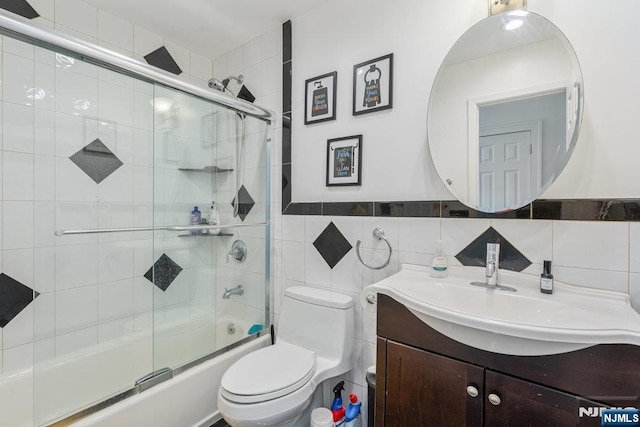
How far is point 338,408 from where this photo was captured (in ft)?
4.76

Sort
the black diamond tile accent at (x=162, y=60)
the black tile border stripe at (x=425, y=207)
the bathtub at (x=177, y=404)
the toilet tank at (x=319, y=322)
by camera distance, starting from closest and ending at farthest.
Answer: the black tile border stripe at (x=425, y=207), the bathtub at (x=177, y=404), the toilet tank at (x=319, y=322), the black diamond tile accent at (x=162, y=60)

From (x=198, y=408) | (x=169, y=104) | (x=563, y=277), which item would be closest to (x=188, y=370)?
(x=198, y=408)

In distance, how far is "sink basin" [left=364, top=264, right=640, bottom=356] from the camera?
0.74m

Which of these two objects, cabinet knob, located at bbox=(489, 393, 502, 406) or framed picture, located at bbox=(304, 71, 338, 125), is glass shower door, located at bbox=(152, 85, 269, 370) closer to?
framed picture, located at bbox=(304, 71, 338, 125)

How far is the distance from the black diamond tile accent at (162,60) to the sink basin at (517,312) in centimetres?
208

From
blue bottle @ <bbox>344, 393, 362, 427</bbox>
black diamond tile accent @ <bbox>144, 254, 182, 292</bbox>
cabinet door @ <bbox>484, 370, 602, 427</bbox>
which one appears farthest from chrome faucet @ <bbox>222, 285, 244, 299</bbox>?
cabinet door @ <bbox>484, 370, 602, 427</bbox>

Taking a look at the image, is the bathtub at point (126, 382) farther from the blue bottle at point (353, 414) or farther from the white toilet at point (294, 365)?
the blue bottle at point (353, 414)

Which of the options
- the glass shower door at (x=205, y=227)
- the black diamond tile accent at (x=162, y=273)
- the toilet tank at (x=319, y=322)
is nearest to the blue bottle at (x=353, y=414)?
the toilet tank at (x=319, y=322)

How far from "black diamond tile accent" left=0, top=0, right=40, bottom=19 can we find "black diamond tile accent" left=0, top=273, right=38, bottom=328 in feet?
4.37

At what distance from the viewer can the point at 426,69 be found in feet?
4.41

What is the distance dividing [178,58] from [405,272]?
7.12ft

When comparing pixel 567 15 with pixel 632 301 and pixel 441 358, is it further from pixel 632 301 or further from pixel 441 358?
pixel 441 358

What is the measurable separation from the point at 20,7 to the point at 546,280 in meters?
2.72

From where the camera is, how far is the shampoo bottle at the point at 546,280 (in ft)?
3.36
